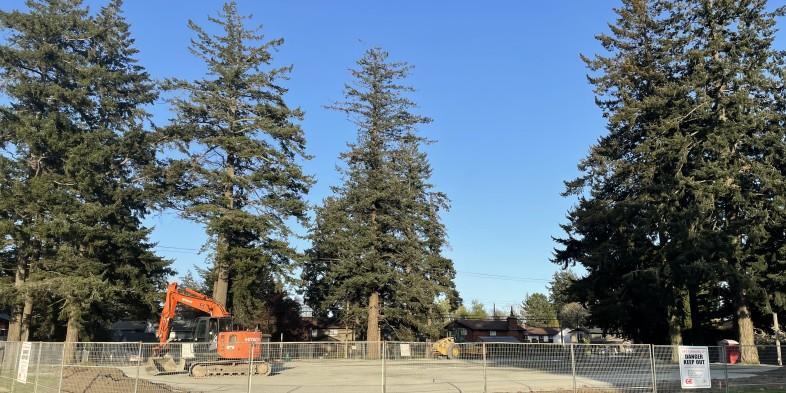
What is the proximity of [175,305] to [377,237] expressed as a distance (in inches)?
867

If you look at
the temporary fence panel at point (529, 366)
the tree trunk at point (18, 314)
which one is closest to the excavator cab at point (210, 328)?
the temporary fence panel at point (529, 366)

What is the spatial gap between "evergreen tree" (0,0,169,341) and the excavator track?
12115 mm

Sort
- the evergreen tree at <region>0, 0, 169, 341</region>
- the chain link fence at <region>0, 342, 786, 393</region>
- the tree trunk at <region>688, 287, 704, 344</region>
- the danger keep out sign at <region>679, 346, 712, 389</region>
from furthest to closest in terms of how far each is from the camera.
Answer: the tree trunk at <region>688, 287, 704, 344</region>
the evergreen tree at <region>0, 0, 169, 341</region>
the chain link fence at <region>0, 342, 786, 393</region>
the danger keep out sign at <region>679, 346, 712, 389</region>

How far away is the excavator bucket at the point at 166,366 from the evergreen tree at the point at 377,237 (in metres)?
22.3

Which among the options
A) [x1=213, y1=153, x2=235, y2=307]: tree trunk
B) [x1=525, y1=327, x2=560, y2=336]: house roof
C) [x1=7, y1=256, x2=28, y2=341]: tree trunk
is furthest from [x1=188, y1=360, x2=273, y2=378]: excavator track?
[x1=525, y1=327, x2=560, y2=336]: house roof

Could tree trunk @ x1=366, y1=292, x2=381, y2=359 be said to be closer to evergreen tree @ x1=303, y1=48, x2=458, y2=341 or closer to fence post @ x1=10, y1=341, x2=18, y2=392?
evergreen tree @ x1=303, y1=48, x2=458, y2=341

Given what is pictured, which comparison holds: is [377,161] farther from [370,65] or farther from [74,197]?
[74,197]

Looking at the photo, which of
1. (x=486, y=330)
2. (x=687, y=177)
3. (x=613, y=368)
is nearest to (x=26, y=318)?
(x=613, y=368)

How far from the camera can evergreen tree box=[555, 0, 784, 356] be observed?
33.2 meters

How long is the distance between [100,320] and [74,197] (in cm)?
747

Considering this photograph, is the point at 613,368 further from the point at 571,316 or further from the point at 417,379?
the point at 571,316

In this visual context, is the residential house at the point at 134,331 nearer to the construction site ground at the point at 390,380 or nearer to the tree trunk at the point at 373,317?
the tree trunk at the point at 373,317

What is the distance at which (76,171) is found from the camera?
107 ft

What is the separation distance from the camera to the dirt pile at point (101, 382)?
15.3 metres
